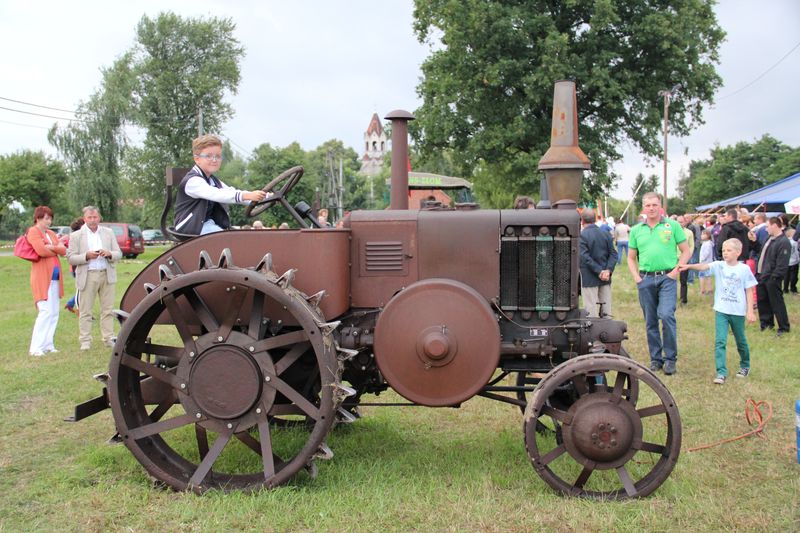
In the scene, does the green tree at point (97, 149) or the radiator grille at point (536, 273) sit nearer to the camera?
the radiator grille at point (536, 273)

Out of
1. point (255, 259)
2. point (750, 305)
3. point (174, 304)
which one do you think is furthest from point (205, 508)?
point (750, 305)

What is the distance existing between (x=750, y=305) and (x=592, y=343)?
3801mm

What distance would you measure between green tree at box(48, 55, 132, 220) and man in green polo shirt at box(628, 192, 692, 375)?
40339 mm

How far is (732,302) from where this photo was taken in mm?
7156

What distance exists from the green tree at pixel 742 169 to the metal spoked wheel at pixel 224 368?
66.1m

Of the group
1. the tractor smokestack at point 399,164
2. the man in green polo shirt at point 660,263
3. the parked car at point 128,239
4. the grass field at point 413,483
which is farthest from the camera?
the parked car at point 128,239

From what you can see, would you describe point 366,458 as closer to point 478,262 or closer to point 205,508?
point 205,508

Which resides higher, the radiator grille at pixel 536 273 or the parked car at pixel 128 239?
the parked car at pixel 128 239

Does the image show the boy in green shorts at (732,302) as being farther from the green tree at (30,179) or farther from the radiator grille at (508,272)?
the green tree at (30,179)

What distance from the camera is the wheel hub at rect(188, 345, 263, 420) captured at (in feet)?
12.8

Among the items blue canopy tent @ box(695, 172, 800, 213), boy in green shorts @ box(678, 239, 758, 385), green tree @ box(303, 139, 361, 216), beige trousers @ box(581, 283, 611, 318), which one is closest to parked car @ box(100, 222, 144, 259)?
green tree @ box(303, 139, 361, 216)

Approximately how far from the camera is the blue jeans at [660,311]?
7.41 m

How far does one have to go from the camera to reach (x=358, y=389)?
4543 millimetres

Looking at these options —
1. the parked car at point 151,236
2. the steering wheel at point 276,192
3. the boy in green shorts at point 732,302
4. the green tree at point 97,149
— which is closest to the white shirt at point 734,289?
the boy in green shorts at point 732,302
